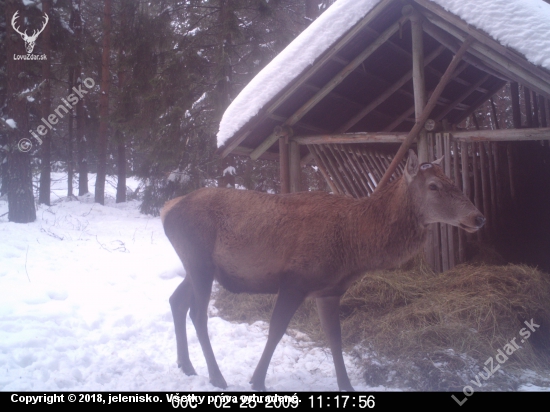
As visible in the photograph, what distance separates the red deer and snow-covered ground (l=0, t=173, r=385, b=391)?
0.45 m

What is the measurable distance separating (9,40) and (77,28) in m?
6.50

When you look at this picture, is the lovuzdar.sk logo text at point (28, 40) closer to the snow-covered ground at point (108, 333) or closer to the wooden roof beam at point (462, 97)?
the snow-covered ground at point (108, 333)

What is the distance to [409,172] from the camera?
4105mm

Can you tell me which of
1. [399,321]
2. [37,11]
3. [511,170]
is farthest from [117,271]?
[37,11]

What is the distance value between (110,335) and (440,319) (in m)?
4.27

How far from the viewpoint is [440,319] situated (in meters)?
5.19

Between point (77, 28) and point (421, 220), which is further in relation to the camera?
point (77, 28)

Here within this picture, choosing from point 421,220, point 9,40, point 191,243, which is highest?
point 9,40

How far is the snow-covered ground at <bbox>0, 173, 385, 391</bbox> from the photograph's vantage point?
4203mm

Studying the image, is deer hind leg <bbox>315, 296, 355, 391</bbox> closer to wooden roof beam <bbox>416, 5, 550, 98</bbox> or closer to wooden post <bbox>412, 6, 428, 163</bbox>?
wooden post <bbox>412, 6, 428, 163</bbox>

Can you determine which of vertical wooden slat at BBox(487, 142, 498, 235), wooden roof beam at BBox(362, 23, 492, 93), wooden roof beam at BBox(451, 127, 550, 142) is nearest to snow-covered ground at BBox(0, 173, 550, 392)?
wooden roof beam at BBox(451, 127, 550, 142)

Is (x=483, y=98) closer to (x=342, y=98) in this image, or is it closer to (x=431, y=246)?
(x=342, y=98)
